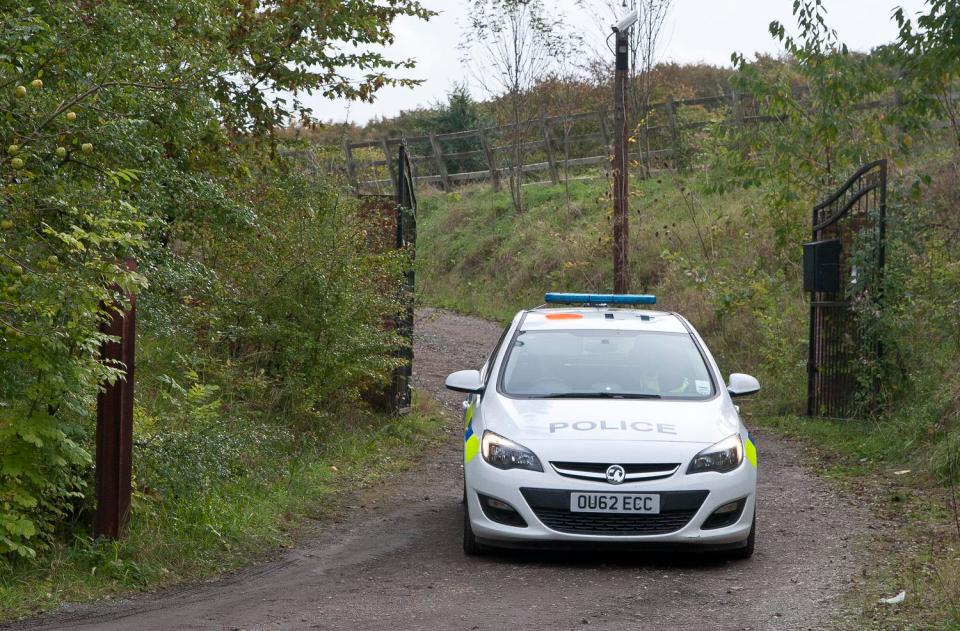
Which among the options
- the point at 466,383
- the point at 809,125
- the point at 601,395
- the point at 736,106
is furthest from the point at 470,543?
the point at 736,106

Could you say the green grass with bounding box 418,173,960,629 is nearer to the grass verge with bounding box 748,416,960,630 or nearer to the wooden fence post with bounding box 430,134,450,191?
the grass verge with bounding box 748,416,960,630

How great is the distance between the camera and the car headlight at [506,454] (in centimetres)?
706

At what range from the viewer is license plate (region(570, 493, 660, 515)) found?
6.89 metres

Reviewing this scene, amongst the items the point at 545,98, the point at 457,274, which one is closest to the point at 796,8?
the point at 457,274

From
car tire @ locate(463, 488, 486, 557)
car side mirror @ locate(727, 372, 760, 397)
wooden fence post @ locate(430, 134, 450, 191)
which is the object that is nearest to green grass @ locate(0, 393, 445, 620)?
car tire @ locate(463, 488, 486, 557)

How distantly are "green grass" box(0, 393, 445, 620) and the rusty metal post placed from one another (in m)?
0.17

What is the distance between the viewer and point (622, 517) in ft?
22.7

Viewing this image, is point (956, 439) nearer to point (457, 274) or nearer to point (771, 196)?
point (771, 196)

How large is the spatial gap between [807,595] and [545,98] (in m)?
31.2

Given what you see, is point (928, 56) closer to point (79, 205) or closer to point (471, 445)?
point (471, 445)

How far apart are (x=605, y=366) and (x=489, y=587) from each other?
7.35ft

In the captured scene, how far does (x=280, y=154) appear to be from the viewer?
11.7 metres

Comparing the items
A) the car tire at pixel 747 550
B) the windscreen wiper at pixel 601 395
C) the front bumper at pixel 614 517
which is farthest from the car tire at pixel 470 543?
the car tire at pixel 747 550

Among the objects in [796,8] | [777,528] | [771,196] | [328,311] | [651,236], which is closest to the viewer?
[777,528]
